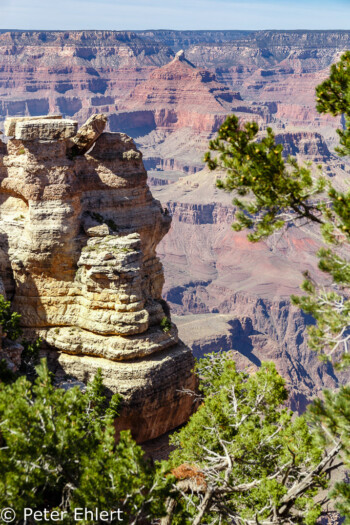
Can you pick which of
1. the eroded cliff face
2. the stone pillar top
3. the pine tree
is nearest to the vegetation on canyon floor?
the pine tree

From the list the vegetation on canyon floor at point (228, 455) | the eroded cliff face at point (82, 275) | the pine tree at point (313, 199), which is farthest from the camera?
the eroded cliff face at point (82, 275)

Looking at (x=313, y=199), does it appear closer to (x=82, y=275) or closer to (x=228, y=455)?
(x=228, y=455)

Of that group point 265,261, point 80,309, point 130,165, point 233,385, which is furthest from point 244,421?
point 265,261

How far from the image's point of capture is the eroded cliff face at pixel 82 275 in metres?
30.0

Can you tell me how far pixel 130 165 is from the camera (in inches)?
1348

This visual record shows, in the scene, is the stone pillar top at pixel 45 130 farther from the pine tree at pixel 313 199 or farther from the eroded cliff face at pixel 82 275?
the pine tree at pixel 313 199

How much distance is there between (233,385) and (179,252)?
141118 millimetres

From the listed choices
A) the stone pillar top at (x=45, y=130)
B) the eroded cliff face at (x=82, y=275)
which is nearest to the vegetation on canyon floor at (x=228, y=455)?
the eroded cliff face at (x=82, y=275)

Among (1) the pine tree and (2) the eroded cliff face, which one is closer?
(1) the pine tree

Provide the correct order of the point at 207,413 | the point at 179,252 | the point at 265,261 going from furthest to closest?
the point at 179,252 < the point at 265,261 < the point at 207,413

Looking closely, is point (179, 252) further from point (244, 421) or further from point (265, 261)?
point (244, 421)

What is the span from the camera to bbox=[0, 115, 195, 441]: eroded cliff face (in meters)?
30.0

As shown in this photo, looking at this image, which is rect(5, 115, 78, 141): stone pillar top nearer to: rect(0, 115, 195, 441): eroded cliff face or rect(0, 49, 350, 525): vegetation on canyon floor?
rect(0, 115, 195, 441): eroded cliff face

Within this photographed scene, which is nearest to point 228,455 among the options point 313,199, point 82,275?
point 313,199
